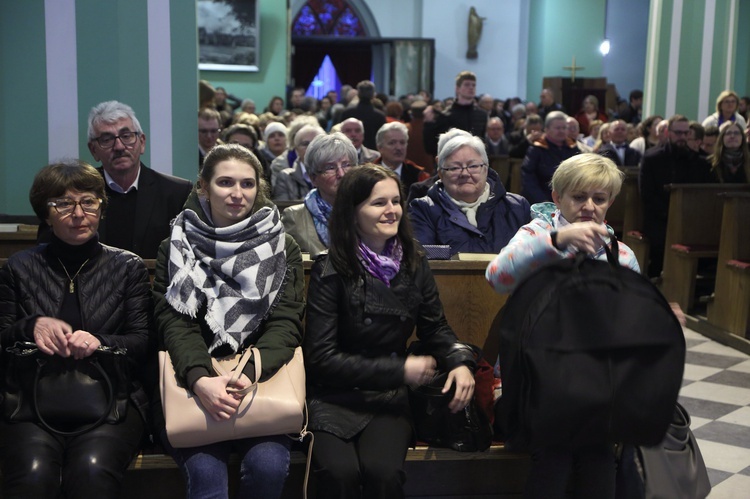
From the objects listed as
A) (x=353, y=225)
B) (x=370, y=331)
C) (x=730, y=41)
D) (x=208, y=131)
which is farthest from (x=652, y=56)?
(x=370, y=331)

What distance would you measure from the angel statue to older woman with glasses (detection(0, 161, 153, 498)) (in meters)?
18.9

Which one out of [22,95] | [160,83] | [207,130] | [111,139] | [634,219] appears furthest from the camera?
[634,219]

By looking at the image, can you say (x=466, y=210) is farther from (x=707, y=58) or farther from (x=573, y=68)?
(x=573, y=68)

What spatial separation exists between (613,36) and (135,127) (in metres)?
17.2

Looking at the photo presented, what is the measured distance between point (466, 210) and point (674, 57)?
6.22 m

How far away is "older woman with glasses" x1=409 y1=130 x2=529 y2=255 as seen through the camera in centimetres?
398

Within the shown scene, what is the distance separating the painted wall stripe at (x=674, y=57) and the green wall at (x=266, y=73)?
7.63 metres

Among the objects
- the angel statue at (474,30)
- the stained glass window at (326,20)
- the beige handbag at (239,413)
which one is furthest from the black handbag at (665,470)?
the stained glass window at (326,20)

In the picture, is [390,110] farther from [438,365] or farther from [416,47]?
[416,47]

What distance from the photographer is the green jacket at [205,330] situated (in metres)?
2.71

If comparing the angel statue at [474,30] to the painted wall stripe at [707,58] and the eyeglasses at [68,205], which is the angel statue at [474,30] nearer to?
the painted wall stripe at [707,58]

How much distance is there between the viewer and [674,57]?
370 inches

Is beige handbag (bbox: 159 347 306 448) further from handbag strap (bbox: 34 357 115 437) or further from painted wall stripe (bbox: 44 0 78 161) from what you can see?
painted wall stripe (bbox: 44 0 78 161)

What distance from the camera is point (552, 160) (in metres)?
7.18
